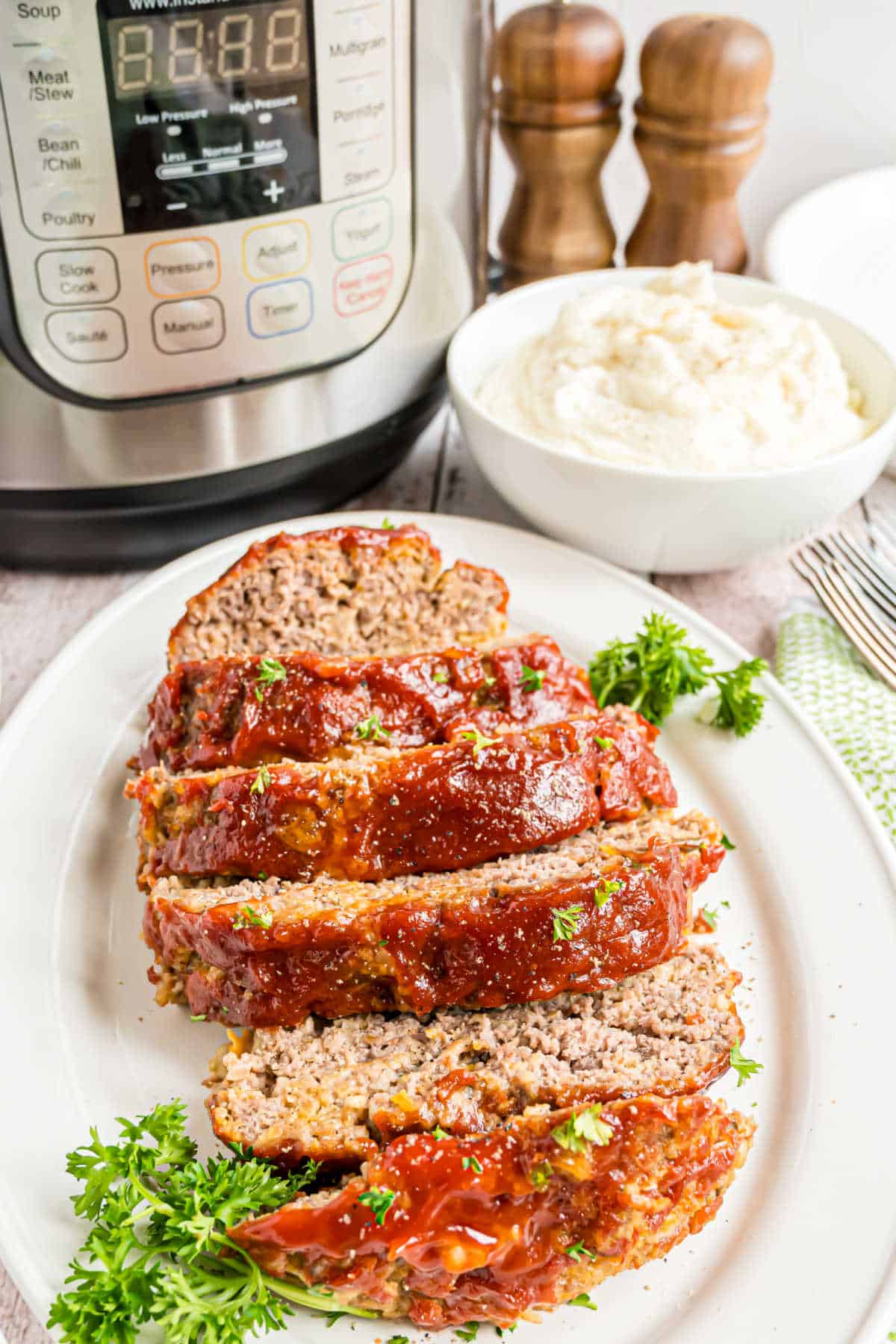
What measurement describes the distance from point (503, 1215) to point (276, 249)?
236 centimetres

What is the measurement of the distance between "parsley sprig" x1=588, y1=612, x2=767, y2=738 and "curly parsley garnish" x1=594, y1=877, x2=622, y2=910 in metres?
0.83

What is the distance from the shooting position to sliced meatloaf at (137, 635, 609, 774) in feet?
8.99

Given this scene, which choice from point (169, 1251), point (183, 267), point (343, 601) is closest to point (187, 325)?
point (183, 267)

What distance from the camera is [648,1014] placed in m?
2.41

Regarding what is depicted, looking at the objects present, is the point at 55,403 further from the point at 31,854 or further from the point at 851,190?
the point at 851,190

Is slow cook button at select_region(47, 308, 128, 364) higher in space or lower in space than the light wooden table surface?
higher

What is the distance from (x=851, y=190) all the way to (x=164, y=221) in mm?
3028

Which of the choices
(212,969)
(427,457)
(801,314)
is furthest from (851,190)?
(212,969)

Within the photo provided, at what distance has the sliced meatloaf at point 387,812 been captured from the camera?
8.29 feet

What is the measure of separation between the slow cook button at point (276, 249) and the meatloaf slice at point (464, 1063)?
1.91 metres

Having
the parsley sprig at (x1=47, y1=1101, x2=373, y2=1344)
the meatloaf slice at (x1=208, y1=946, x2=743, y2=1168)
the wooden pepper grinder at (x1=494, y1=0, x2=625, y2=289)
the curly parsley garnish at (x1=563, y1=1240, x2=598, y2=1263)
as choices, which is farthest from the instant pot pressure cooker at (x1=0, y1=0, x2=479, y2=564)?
the curly parsley garnish at (x1=563, y1=1240, x2=598, y2=1263)

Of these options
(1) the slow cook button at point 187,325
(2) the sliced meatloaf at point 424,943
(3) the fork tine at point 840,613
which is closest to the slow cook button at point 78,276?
(1) the slow cook button at point 187,325

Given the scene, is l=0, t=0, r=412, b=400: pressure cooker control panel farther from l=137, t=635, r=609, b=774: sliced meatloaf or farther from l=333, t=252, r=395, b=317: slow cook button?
l=137, t=635, r=609, b=774: sliced meatloaf

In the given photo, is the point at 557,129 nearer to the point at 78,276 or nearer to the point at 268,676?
the point at 78,276
